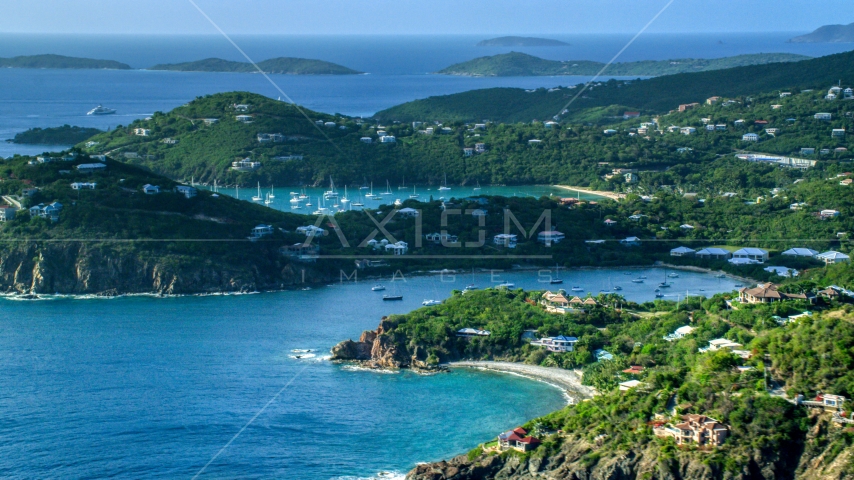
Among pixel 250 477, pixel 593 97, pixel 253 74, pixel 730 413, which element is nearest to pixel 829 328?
pixel 730 413

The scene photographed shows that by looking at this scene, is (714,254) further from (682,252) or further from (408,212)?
(408,212)

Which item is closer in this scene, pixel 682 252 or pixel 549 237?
pixel 682 252

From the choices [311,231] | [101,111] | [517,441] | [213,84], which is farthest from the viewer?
[213,84]

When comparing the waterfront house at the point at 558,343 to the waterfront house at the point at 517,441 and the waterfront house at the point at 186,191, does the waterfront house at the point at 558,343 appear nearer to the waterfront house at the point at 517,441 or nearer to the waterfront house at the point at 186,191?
the waterfront house at the point at 517,441

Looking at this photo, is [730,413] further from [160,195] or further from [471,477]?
[160,195]

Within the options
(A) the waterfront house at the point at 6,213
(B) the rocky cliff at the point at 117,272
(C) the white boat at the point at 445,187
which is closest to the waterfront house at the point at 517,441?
(B) the rocky cliff at the point at 117,272

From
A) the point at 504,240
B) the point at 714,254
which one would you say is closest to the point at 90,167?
the point at 504,240

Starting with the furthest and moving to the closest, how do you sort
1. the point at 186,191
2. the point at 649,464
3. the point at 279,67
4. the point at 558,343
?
the point at 279,67 < the point at 186,191 < the point at 558,343 < the point at 649,464
